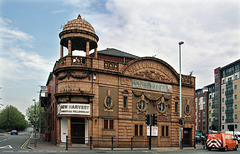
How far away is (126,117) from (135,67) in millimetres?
6225

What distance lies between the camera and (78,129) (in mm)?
28250

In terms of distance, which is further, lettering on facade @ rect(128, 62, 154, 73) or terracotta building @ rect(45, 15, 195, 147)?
lettering on facade @ rect(128, 62, 154, 73)

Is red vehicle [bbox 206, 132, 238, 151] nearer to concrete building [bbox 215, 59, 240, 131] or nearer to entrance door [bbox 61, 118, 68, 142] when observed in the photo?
entrance door [bbox 61, 118, 68, 142]

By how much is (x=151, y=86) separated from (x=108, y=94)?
694cm

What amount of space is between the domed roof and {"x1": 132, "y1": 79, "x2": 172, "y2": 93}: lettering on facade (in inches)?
316

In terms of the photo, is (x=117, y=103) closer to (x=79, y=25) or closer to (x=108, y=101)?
(x=108, y=101)

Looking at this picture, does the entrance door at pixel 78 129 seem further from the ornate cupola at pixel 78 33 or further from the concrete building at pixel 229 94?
the concrete building at pixel 229 94

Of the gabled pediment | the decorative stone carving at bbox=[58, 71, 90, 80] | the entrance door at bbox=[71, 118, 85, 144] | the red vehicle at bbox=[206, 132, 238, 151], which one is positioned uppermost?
the gabled pediment

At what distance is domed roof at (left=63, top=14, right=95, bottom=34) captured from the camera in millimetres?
30000

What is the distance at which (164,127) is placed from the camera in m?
35.1

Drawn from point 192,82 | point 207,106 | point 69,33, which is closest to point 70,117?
point 69,33

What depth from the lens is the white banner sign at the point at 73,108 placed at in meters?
26.9

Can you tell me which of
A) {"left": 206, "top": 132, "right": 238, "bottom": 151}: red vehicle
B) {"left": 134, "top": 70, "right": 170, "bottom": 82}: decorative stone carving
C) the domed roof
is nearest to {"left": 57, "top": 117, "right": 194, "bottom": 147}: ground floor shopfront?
{"left": 134, "top": 70, "right": 170, "bottom": 82}: decorative stone carving

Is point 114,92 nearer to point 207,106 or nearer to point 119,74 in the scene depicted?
point 119,74
